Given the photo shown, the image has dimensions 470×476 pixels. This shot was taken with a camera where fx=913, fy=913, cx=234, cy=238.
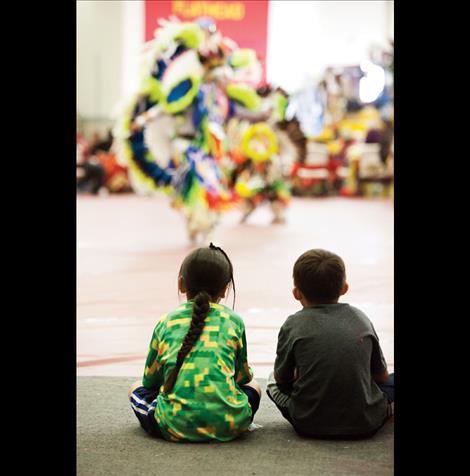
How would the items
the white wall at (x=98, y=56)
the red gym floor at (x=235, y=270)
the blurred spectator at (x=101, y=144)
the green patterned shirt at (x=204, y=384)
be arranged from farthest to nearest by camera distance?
the blurred spectator at (x=101, y=144)
the white wall at (x=98, y=56)
the red gym floor at (x=235, y=270)
the green patterned shirt at (x=204, y=384)

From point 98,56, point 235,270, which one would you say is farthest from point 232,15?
point 235,270

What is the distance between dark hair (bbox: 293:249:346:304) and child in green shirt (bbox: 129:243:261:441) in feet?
0.59

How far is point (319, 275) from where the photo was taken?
2236mm

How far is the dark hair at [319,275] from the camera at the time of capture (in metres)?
2.23

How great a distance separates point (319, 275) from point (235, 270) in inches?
115

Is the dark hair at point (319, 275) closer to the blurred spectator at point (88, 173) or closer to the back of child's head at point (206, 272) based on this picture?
the back of child's head at point (206, 272)

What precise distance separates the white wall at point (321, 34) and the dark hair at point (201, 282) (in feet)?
29.4

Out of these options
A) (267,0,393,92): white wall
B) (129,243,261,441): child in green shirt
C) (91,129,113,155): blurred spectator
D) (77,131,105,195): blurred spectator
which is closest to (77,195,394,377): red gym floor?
(129,243,261,441): child in green shirt

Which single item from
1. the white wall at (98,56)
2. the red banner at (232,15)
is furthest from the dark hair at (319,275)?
the white wall at (98,56)

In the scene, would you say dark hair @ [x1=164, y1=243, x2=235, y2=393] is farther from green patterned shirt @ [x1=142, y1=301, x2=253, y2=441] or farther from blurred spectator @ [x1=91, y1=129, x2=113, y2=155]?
blurred spectator @ [x1=91, y1=129, x2=113, y2=155]

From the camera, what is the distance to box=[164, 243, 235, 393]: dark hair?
2.19 m

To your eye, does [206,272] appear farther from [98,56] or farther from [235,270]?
[98,56]

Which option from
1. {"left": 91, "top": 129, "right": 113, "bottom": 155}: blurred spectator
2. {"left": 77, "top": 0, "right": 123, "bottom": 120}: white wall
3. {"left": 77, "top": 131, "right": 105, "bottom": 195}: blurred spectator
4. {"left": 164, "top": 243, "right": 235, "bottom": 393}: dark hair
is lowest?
{"left": 164, "top": 243, "right": 235, "bottom": 393}: dark hair
